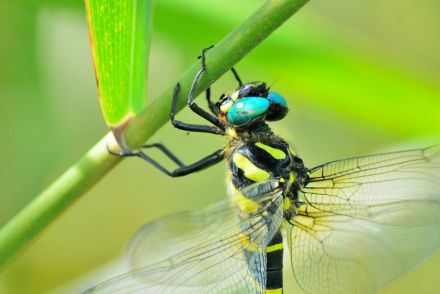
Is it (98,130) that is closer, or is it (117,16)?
(117,16)

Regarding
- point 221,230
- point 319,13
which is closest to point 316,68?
point 221,230

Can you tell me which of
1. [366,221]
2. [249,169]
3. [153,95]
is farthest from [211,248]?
[153,95]

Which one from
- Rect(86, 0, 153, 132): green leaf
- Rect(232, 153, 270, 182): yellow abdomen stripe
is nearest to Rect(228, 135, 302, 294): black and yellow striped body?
Rect(232, 153, 270, 182): yellow abdomen stripe

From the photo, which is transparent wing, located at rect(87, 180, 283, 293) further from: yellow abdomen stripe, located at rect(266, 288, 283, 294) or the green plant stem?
the green plant stem

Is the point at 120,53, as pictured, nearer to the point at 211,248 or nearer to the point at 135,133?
the point at 135,133

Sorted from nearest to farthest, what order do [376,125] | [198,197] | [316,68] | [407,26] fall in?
[316,68]
[376,125]
[198,197]
[407,26]

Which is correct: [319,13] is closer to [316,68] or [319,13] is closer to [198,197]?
[198,197]

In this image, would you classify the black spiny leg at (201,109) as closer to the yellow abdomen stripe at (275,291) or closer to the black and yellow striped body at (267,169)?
the black and yellow striped body at (267,169)
